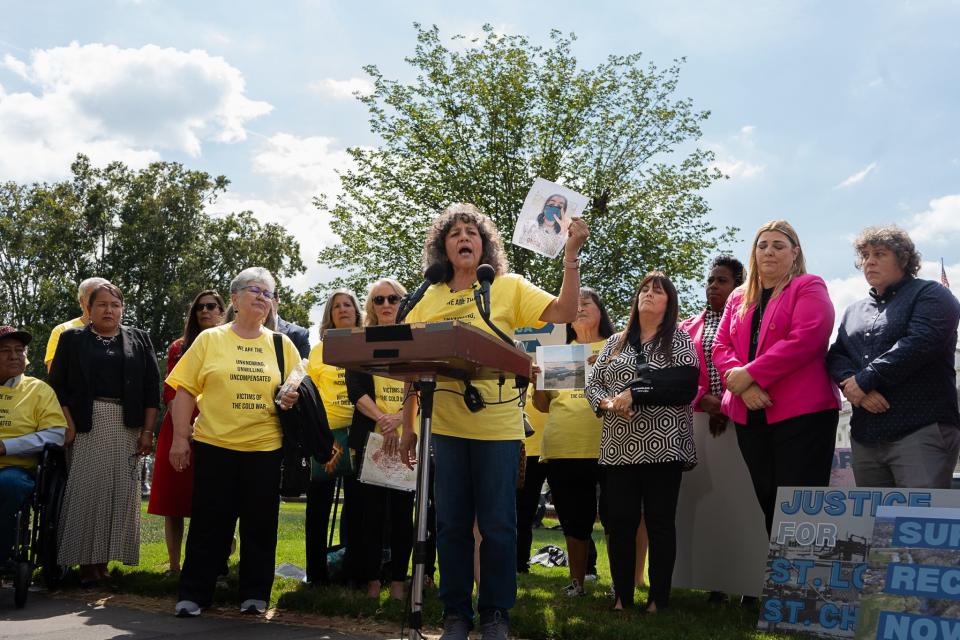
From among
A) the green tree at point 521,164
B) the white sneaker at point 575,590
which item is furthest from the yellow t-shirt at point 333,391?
the green tree at point 521,164

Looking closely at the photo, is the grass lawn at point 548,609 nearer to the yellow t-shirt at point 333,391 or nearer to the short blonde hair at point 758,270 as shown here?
the yellow t-shirt at point 333,391

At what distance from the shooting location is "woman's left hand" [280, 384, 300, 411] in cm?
544

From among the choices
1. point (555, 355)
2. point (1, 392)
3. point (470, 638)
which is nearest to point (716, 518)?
point (555, 355)

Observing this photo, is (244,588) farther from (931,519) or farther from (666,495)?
(931,519)

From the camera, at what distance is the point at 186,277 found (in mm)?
37750

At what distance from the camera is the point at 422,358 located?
329cm

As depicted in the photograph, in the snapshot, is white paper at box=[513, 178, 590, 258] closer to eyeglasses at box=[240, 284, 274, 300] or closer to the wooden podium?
the wooden podium

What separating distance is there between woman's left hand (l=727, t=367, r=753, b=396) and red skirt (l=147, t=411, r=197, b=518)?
153 inches

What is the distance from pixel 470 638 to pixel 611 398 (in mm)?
1672

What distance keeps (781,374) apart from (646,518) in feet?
3.76

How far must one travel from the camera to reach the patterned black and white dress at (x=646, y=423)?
5145 millimetres

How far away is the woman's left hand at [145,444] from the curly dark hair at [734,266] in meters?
4.36

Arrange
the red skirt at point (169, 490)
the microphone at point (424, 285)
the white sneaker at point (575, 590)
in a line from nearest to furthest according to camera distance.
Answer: the microphone at point (424, 285) → the white sneaker at point (575, 590) → the red skirt at point (169, 490)

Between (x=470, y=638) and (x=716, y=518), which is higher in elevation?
(x=716, y=518)
